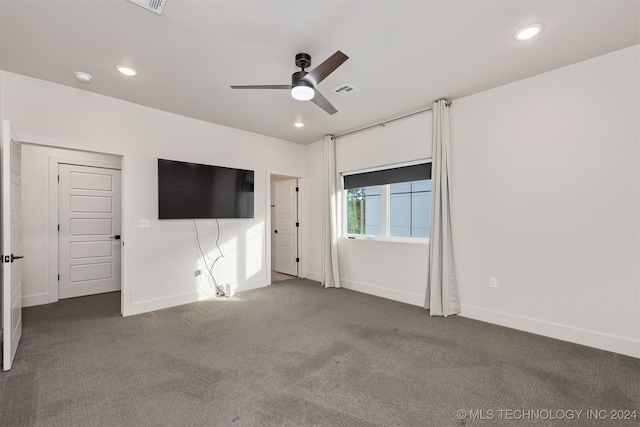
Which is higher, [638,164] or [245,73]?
[245,73]

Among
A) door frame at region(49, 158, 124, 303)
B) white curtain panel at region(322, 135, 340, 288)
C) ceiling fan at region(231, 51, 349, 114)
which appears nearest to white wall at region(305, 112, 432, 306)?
white curtain panel at region(322, 135, 340, 288)

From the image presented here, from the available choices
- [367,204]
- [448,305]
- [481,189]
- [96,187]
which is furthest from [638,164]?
[96,187]

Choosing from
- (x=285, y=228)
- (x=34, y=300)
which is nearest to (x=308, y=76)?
(x=285, y=228)

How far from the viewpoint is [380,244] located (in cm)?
452

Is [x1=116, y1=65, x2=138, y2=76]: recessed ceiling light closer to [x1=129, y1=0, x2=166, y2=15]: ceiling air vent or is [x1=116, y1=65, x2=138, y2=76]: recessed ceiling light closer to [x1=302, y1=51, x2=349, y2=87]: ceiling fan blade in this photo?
[x1=129, y1=0, x2=166, y2=15]: ceiling air vent

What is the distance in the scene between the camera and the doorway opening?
19.4 ft

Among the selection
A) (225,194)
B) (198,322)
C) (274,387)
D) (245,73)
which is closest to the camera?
(274,387)

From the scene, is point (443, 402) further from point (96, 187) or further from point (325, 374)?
point (96, 187)

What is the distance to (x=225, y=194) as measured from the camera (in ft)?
14.7

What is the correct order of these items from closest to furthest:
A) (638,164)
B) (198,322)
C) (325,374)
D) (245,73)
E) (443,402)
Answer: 1. (443,402)
2. (325,374)
3. (638,164)
4. (245,73)
5. (198,322)

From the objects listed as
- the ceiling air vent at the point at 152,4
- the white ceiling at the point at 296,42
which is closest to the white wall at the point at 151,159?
the white ceiling at the point at 296,42

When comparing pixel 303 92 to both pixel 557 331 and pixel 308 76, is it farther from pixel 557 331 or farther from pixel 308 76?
pixel 557 331

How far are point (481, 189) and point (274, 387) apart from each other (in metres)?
3.14

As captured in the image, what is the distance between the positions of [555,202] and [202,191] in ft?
14.6
